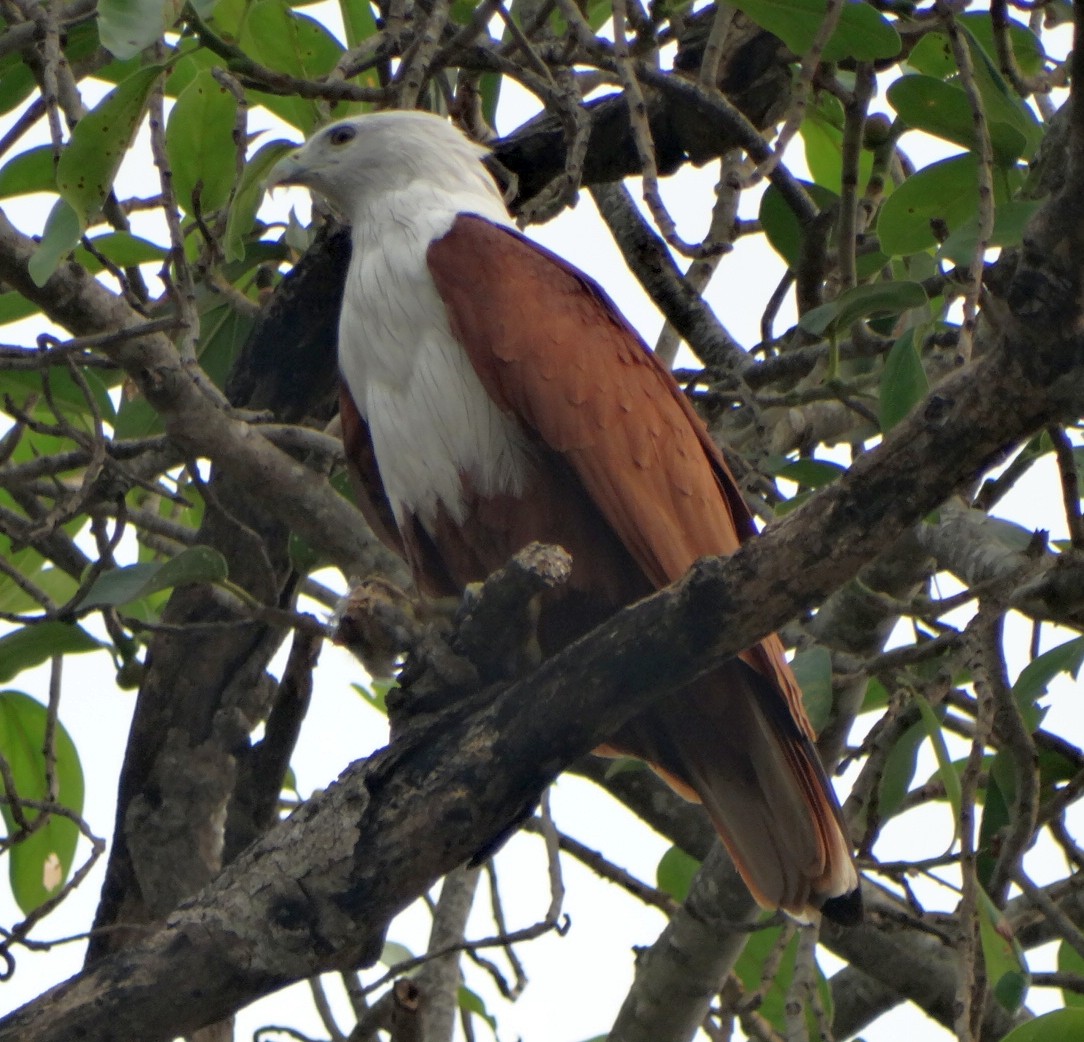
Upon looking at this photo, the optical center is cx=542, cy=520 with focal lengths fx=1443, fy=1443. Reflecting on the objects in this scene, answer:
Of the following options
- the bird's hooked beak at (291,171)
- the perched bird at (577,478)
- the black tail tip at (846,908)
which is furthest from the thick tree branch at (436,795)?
the bird's hooked beak at (291,171)

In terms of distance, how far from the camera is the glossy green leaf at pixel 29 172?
3533 millimetres

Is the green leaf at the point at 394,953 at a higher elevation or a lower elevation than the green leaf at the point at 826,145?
lower

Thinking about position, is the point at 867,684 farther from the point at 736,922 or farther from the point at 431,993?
the point at 431,993

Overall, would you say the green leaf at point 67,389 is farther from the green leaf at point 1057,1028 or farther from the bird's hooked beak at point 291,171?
the green leaf at point 1057,1028

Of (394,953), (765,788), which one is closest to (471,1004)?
(394,953)

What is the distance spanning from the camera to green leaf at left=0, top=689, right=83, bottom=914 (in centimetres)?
418

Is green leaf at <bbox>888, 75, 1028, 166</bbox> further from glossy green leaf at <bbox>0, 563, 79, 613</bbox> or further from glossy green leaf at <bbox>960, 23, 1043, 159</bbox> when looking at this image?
glossy green leaf at <bbox>0, 563, 79, 613</bbox>

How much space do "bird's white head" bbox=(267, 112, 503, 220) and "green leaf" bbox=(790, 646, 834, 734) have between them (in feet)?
5.68

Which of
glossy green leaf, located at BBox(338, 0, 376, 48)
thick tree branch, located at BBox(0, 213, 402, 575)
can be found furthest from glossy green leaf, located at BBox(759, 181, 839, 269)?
thick tree branch, located at BBox(0, 213, 402, 575)

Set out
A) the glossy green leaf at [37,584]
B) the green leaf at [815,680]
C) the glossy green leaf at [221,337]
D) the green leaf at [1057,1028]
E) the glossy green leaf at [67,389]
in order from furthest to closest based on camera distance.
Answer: the glossy green leaf at [37,584]
the glossy green leaf at [221,337]
the glossy green leaf at [67,389]
the green leaf at [815,680]
the green leaf at [1057,1028]

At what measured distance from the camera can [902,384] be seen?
2801 mm

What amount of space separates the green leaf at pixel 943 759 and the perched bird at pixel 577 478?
0.27m

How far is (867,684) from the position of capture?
3881mm

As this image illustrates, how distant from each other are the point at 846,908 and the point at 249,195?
217cm
